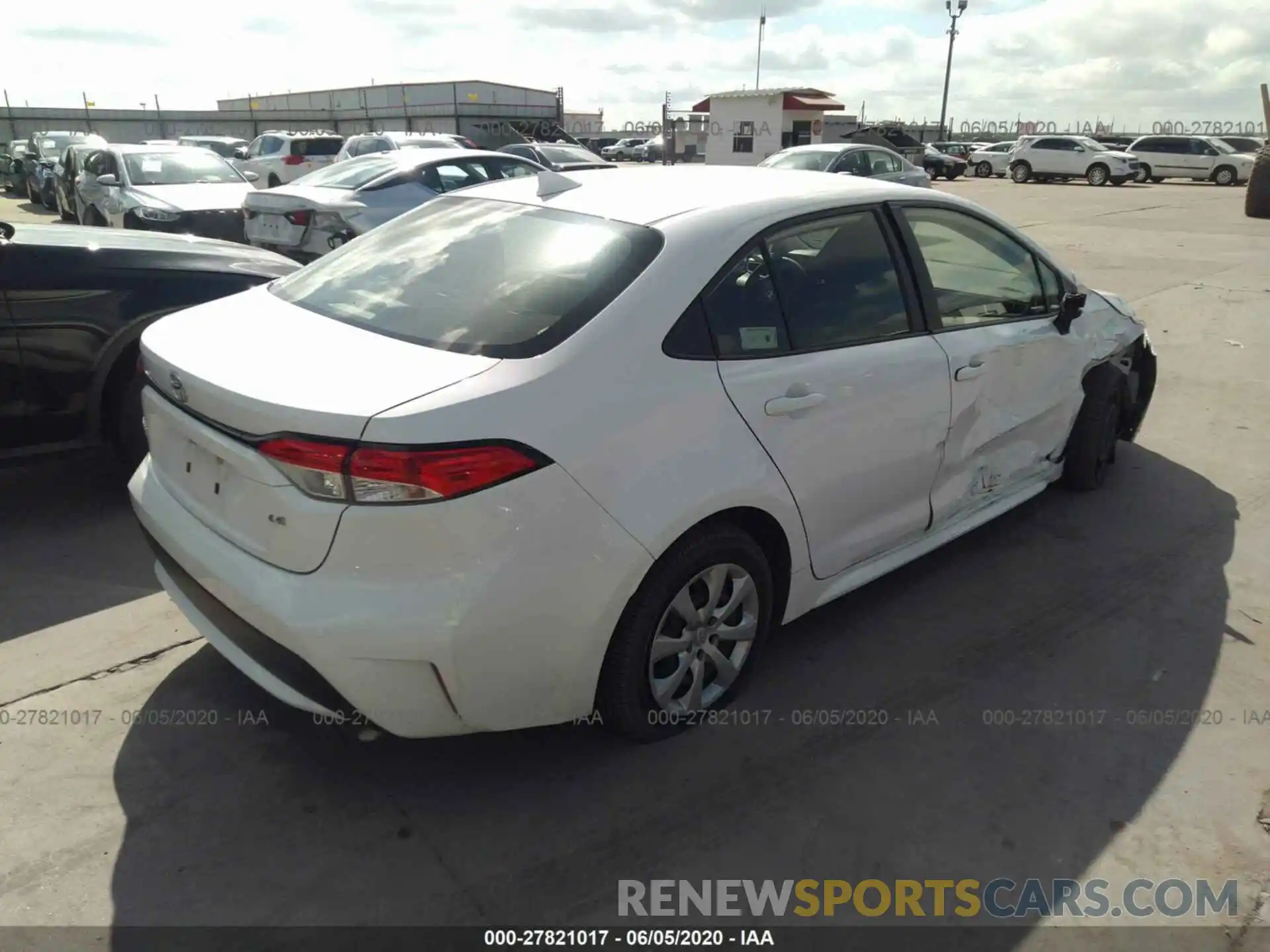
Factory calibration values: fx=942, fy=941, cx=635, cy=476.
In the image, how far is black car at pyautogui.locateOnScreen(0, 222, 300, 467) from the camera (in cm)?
411

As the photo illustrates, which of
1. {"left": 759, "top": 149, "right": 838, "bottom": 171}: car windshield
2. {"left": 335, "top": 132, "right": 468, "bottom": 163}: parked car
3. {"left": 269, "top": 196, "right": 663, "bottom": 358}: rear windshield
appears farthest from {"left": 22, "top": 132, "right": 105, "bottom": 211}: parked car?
{"left": 269, "top": 196, "right": 663, "bottom": 358}: rear windshield

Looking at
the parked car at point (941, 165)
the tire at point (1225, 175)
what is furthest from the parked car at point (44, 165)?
the tire at point (1225, 175)

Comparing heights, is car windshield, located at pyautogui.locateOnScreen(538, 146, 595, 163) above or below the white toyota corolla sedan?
above

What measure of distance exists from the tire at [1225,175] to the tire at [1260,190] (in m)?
13.3

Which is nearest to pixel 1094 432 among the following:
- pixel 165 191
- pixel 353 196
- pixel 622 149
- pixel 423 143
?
pixel 353 196

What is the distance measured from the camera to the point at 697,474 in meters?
2.58

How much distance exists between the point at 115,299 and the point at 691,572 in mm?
3225

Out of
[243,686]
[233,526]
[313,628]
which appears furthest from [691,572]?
[243,686]

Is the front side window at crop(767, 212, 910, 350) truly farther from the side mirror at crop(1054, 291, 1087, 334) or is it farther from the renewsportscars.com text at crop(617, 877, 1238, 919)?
the renewsportscars.com text at crop(617, 877, 1238, 919)

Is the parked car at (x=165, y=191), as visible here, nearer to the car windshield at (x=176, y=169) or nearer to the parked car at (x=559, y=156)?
the car windshield at (x=176, y=169)

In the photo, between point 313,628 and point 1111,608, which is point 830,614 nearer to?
point 1111,608

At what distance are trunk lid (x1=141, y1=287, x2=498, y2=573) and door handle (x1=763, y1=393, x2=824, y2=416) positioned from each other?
85 centimetres

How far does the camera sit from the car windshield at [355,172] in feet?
31.2

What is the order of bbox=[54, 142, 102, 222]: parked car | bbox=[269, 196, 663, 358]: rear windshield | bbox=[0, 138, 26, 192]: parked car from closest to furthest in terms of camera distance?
bbox=[269, 196, 663, 358]: rear windshield → bbox=[54, 142, 102, 222]: parked car → bbox=[0, 138, 26, 192]: parked car
